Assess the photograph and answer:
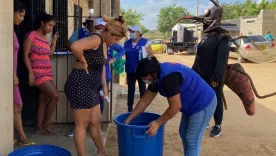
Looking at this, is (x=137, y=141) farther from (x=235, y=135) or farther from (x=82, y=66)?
(x=235, y=135)

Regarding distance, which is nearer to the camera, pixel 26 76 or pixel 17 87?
pixel 17 87

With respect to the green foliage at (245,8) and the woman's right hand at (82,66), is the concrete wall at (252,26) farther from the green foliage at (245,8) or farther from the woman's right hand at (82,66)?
the woman's right hand at (82,66)

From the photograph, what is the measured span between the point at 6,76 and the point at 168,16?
2750 inches

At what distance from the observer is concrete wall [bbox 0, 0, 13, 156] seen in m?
2.94

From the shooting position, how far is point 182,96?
3.07 metres

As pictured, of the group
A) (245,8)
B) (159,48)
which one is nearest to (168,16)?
(245,8)

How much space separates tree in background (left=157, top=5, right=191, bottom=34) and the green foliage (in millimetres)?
8951

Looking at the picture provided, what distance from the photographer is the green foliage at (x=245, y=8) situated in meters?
44.0

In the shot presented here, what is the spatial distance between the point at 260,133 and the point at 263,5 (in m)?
41.9

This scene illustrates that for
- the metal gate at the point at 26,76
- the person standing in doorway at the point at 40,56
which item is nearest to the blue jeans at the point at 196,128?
the person standing in doorway at the point at 40,56

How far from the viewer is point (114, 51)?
5648 mm

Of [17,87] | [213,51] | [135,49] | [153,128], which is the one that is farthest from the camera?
[135,49]

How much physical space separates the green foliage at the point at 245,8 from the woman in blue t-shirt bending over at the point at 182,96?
40575 mm

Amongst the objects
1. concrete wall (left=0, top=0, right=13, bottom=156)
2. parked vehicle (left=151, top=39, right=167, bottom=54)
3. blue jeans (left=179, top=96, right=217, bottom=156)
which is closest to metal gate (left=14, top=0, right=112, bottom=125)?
concrete wall (left=0, top=0, right=13, bottom=156)
